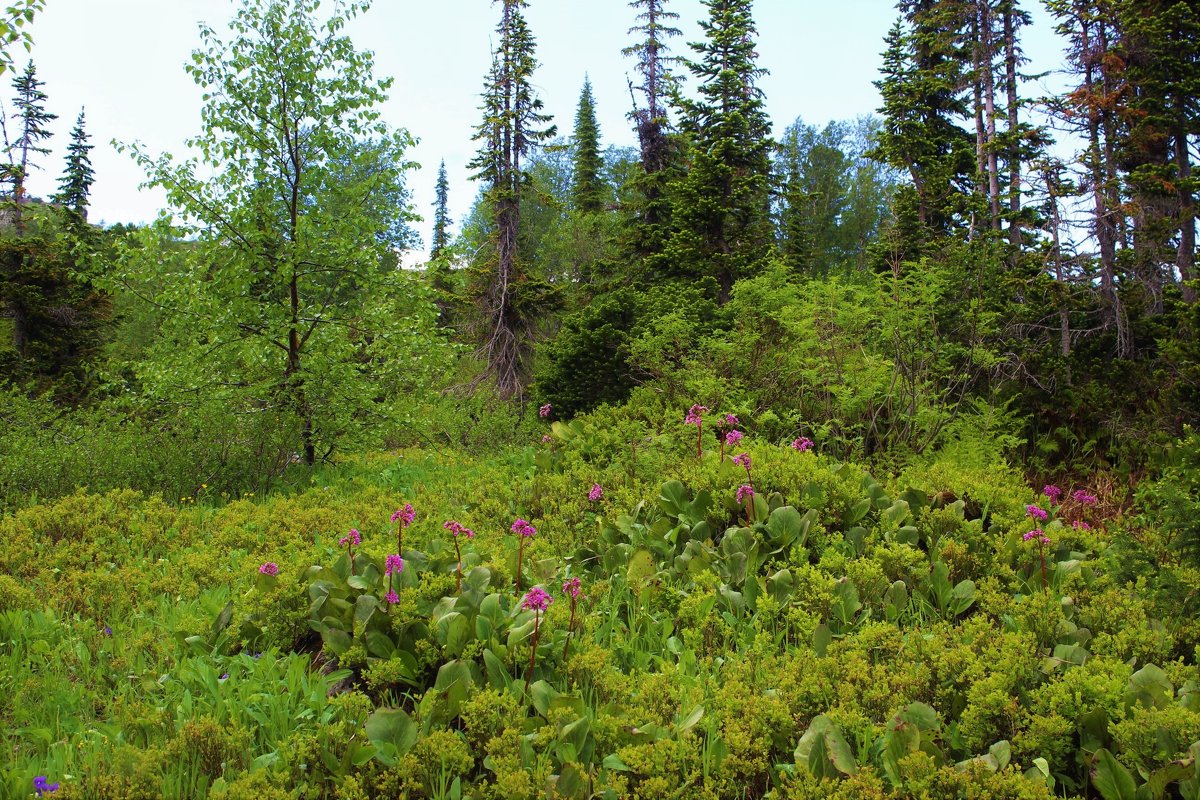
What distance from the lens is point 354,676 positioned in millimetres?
2678

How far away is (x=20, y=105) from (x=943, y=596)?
36062 millimetres

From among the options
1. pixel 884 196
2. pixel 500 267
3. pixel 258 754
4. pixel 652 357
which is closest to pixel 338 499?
pixel 258 754

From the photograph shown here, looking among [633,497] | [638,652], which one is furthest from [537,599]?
[633,497]

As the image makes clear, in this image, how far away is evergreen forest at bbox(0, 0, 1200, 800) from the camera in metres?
2.12

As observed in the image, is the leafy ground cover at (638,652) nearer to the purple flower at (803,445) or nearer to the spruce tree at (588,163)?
the purple flower at (803,445)

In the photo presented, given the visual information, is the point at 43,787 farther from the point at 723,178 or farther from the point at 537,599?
the point at 723,178

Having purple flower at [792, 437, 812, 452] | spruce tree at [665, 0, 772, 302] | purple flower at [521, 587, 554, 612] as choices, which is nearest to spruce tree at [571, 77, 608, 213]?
spruce tree at [665, 0, 772, 302]

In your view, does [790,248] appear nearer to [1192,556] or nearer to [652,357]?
[652,357]

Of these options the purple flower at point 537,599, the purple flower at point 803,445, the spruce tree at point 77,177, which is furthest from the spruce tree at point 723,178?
the spruce tree at point 77,177

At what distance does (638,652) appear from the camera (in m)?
2.94

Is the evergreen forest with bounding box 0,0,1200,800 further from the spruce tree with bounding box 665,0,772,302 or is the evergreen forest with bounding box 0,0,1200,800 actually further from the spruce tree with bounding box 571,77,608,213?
the spruce tree with bounding box 571,77,608,213

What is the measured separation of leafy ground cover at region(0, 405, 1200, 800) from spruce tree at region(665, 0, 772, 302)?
36.2ft

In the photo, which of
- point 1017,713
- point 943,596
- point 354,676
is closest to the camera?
point 1017,713

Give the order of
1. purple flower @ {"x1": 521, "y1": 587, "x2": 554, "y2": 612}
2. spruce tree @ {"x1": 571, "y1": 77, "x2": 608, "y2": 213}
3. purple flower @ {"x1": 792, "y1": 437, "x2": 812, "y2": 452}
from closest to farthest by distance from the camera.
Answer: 1. purple flower @ {"x1": 521, "y1": 587, "x2": 554, "y2": 612}
2. purple flower @ {"x1": 792, "y1": 437, "x2": 812, "y2": 452}
3. spruce tree @ {"x1": 571, "y1": 77, "x2": 608, "y2": 213}
